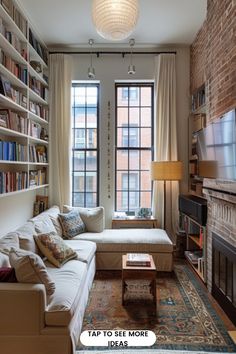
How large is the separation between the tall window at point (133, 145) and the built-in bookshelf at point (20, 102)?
1303mm

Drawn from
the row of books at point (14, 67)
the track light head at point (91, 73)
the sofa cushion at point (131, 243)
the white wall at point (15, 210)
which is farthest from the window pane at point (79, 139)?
the sofa cushion at point (131, 243)

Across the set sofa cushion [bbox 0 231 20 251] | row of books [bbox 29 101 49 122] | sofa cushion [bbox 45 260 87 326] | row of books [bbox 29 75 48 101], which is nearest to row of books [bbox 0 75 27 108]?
row of books [bbox 29 101 49 122]

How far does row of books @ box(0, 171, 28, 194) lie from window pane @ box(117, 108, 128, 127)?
6.87 feet

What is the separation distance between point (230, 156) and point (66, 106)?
326cm

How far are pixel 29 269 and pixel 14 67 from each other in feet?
8.14

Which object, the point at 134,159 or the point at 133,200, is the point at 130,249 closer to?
the point at 133,200

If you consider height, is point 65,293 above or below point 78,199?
below

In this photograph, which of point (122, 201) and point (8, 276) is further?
point (122, 201)

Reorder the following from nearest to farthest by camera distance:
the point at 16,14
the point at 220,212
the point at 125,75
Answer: the point at 220,212 → the point at 16,14 → the point at 125,75

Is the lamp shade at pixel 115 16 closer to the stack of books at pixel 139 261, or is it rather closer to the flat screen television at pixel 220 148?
the flat screen television at pixel 220 148

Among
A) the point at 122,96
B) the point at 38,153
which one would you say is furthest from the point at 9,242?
the point at 122,96

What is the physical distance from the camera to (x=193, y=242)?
14.6ft

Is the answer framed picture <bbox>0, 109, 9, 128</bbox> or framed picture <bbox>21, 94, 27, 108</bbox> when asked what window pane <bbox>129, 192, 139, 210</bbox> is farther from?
framed picture <bbox>0, 109, 9, 128</bbox>

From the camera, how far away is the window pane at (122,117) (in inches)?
202
